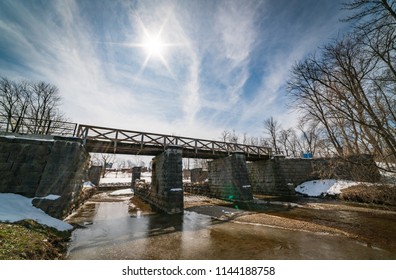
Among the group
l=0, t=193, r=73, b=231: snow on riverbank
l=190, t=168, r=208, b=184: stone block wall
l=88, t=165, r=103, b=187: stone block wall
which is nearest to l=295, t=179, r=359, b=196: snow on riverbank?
l=190, t=168, r=208, b=184: stone block wall

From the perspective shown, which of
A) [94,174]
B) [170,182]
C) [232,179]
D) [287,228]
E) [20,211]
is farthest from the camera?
[94,174]

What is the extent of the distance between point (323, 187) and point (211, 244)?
16.6 metres

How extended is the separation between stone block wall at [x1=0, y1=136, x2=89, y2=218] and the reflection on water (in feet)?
8.09

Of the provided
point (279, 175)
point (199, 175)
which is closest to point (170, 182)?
point (279, 175)

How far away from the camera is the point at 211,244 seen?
5.19m

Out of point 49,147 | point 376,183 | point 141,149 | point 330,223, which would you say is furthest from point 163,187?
point 376,183

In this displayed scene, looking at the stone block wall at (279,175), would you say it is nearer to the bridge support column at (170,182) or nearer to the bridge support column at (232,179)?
the bridge support column at (232,179)

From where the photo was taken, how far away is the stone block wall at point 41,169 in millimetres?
7637

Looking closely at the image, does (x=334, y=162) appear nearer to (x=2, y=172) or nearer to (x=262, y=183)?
A: (x=262, y=183)

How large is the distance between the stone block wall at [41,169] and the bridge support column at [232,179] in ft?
38.0

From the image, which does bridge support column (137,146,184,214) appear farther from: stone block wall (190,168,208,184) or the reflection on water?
stone block wall (190,168,208,184)

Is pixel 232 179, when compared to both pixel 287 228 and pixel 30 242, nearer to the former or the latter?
pixel 287 228

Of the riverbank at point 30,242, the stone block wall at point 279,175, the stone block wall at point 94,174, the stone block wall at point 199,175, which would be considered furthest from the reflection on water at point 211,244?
the stone block wall at point 94,174

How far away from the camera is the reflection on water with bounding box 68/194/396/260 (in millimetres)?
4363
